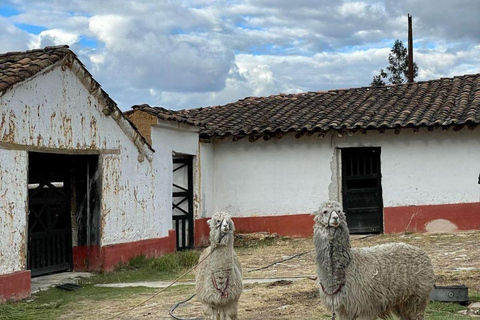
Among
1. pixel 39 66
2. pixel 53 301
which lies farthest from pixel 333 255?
pixel 39 66

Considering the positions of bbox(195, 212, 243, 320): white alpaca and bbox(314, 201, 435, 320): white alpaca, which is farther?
bbox(195, 212, 243, 320): white alpaca

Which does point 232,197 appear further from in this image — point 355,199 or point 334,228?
point 334,228

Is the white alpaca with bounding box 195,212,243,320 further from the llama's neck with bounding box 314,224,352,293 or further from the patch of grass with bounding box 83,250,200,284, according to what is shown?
the patch of grass with bounding box 83,250,200,284

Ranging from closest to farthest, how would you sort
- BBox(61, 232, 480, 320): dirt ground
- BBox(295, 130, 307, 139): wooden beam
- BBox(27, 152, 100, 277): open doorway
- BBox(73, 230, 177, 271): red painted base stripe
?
BBox(61, 232, 480, 320): dirt ground → BBox(27, 152, 100, 277): open doorway → BBox(73, 230, 177, 271): red painted base stripe → BBox(295, 130, 307, 139): wooden beam

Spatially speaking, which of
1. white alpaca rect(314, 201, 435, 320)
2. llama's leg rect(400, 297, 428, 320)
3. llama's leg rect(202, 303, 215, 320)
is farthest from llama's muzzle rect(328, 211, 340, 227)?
llama's leg rect(202, 303, 215, 320)

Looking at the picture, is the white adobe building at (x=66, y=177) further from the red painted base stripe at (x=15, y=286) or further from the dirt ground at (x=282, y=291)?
the dirt ground at (x=282, y=291)

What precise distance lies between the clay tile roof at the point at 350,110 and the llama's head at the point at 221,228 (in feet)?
25.8

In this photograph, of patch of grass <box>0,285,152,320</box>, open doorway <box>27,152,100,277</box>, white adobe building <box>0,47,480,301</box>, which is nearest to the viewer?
patch of grass <box>0,285,152,320</box>

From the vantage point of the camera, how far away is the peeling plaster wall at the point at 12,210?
10.9 m

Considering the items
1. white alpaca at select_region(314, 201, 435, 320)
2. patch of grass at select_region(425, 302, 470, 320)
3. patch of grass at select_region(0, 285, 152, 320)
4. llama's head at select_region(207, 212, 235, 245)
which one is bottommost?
patch of grass at select_region(0, 285, 152, 320)

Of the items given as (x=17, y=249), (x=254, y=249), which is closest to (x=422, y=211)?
(x=254, y=249)

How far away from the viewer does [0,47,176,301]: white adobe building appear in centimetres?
1118

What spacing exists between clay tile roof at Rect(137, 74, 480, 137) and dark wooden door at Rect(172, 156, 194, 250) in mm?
1124

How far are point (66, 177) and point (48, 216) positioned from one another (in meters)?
0.92
